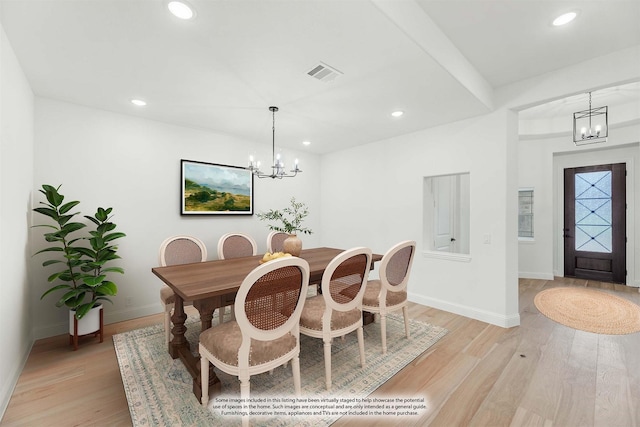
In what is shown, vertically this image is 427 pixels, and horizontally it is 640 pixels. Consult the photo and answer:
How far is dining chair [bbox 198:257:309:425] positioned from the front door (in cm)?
608

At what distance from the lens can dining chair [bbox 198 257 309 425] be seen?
60.2 inches

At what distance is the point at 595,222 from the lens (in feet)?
16.5

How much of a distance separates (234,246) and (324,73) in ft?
7.62

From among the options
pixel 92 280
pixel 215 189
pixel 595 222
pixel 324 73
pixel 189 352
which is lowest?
pixel 189 352

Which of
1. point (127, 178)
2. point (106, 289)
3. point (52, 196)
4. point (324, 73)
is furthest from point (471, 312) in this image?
point (52, 196)

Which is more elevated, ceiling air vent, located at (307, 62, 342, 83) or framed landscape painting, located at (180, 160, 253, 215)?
ceiling air vent, located at (307, 62, 342, 83)

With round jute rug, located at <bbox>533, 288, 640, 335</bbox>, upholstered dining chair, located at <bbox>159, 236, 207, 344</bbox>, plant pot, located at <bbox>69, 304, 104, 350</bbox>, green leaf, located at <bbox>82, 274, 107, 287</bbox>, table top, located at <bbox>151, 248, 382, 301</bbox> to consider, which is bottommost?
round jute rug, located at <bbox>533, 288, 640, 335</bbox>

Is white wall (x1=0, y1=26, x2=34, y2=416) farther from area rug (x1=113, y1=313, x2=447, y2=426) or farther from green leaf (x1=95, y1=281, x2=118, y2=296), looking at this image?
area rug (x1=113, y1=313, x2=447, y2=426)

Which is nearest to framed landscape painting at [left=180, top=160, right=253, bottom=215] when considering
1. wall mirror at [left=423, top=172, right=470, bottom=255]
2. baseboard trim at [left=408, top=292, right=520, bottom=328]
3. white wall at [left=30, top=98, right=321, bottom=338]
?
white wall at [left=30, top=98, right=321, bottom=338]

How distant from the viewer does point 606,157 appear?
4.86 meters

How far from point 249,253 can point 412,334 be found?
2.17m

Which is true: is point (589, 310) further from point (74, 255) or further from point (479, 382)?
point (74, 255)

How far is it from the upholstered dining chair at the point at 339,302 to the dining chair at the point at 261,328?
27 centimetres

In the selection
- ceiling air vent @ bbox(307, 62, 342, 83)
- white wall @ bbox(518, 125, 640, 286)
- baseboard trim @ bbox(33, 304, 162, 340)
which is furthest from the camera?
white wall @ bbox(518, 125, 640, 286)
